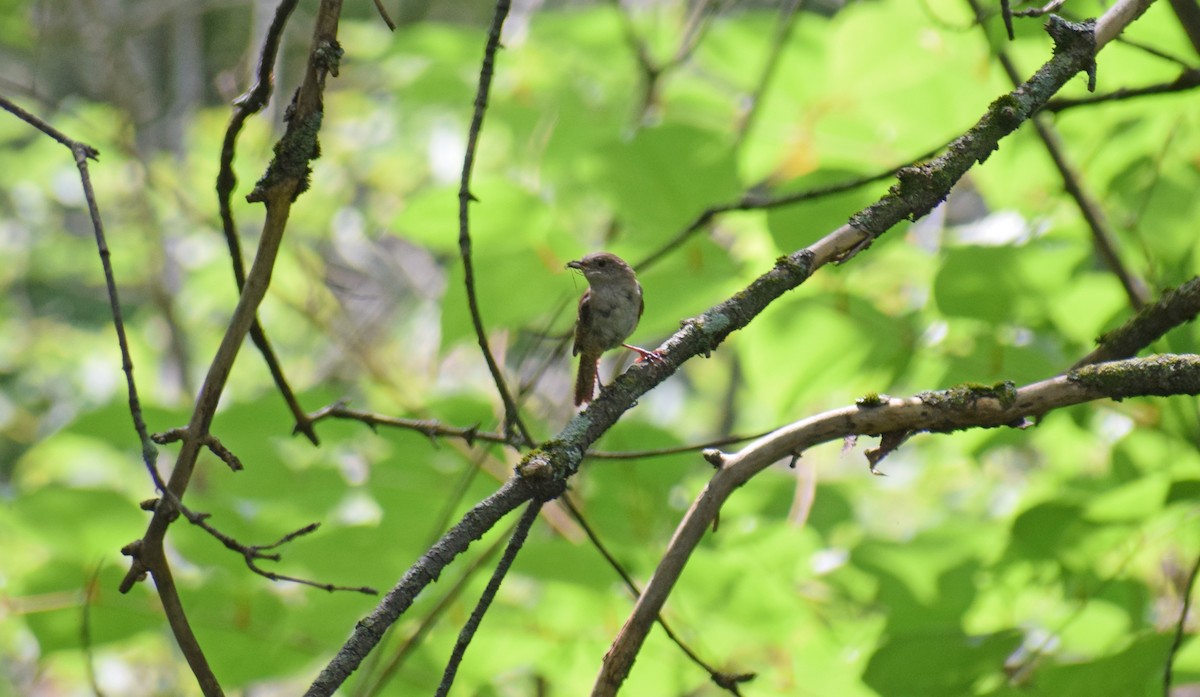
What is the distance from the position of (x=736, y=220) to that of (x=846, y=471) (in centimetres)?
369

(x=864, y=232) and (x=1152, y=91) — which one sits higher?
(x=1152, y=91)

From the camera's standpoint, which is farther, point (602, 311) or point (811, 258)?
point (602, 311)

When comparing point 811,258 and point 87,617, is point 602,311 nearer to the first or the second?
point 811,258

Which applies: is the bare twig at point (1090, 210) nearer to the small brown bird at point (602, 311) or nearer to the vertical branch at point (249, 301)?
the small brown bird at point (602, 311)

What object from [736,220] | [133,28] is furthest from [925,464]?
[133,28]

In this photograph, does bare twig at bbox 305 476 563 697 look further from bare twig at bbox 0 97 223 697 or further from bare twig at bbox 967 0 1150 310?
bare twig at bbox 967 0 1150 310

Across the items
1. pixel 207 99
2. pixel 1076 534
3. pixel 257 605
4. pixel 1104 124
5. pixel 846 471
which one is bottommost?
pixel 1076 534

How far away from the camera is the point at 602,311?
2645 millimetres

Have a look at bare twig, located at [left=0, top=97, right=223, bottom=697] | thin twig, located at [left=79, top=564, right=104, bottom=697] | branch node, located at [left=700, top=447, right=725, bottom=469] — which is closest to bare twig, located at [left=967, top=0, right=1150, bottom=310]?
branch node, located at [left=700, top=447, right=725, bottom=469]

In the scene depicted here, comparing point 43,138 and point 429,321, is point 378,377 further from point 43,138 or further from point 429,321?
point 43,138

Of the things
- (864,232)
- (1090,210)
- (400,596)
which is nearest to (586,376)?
(1090,210)

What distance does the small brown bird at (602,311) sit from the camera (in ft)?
Result: 8.13

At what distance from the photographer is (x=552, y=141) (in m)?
2.67

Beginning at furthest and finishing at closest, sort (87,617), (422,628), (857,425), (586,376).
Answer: (586,376)
(87,617)
(422,628)
(857,425)
